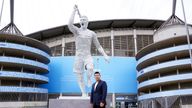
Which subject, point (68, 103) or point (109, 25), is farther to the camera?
point (109, 25)

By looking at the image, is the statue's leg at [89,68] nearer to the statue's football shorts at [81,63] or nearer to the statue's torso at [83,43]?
the statue's football shorts at [81,63]

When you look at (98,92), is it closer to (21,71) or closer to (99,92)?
(99,92)

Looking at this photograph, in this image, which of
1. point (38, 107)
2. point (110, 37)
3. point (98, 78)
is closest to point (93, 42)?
point (98, 78)

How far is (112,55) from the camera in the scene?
51.8m

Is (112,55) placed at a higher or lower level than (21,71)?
higher

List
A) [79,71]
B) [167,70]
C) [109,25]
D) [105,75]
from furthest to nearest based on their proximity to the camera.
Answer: [109,25] → [105,75] → [167,70] → [79,71]

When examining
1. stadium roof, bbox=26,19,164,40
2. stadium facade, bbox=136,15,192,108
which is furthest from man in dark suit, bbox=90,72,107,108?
stadium roof, bbox=26,19,164,40

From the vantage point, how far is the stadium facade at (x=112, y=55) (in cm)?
4503

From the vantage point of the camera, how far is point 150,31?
2162 inches

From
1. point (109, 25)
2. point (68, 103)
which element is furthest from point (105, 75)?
point (68, 103)

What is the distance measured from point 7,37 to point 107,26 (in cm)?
2291

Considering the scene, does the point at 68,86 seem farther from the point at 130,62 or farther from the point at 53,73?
the point at 130,62

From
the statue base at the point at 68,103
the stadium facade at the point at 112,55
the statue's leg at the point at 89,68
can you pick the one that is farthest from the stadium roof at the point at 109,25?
the statue base at the point at 68,103

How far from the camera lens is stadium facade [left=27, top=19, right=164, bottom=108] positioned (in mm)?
45031
